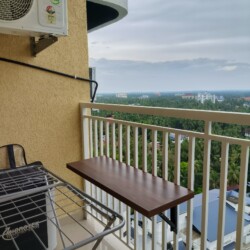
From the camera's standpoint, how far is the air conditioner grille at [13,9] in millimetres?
1337

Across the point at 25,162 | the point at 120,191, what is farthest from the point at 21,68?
the point at 120,191

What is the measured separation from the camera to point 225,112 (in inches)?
43.2

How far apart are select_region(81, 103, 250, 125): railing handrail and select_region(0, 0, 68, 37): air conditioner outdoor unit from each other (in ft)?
2.19

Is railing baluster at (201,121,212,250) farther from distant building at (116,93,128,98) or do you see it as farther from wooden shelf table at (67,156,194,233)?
distant building at (116,93,128,98)

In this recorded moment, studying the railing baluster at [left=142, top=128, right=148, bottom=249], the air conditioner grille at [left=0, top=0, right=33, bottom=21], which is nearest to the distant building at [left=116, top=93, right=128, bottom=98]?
the railing baluster at [left=142, top=128, right=148, bottom=249]

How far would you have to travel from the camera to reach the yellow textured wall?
6.44 ft

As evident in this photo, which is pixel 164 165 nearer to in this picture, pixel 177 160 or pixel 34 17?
pixel 177 160

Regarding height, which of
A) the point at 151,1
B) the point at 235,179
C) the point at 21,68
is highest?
the point at 151,1

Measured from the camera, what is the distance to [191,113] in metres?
1.26

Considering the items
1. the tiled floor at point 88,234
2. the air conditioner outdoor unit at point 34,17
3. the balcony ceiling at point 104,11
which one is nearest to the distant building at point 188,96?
the air conditioner outdoor unit at point 34,17

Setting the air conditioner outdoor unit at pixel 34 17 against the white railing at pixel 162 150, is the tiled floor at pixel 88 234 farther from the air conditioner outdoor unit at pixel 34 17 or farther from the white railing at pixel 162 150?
the air conditioner outdoor unit at pixel 34 17

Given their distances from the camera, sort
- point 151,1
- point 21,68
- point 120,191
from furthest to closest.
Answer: point 151,1, point 21,68, point 120,191

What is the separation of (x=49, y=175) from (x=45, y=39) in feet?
3.36

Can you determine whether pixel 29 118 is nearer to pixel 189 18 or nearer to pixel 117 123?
pixel 117 123
